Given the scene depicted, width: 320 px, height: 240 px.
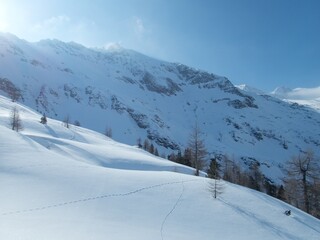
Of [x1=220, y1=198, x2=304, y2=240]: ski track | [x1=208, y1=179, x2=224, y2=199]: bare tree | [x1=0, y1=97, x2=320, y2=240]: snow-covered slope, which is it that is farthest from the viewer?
[x1=208, y1=179, x2=224, y2=199]: bare tree

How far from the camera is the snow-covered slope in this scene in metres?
15.9

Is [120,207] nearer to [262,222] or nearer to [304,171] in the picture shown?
[262,222]

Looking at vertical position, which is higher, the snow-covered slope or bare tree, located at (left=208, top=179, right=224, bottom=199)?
bare tree, located at (left=208, top=179, right=224, bottom=199)

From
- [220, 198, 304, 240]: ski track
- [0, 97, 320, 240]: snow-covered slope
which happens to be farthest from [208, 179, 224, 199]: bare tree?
[220, 198, 304, 240]: ski track

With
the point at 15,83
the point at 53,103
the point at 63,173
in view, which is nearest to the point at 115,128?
the point at 53,103

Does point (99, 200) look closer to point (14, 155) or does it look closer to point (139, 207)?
point (139, 207)

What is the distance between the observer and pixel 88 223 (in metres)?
16.3

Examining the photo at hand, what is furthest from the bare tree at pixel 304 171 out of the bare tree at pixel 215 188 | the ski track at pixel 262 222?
the ski track at pixel 262 222

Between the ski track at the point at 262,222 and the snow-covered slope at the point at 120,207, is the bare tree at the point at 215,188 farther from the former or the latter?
the ski track at the point at 262,222

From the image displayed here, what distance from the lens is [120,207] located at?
1938 centimetres

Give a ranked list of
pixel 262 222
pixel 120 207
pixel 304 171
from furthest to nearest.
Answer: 1. pixel 304 171
2. pixel 262 222
3. pixel 120 207

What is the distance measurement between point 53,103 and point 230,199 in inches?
7280

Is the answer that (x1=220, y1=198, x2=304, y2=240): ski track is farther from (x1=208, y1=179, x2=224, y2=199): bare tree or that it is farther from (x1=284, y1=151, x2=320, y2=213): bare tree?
(x1=284, y1=151, x2=320, y2=213): bare tree

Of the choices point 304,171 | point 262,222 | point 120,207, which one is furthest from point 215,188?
point 304,171
